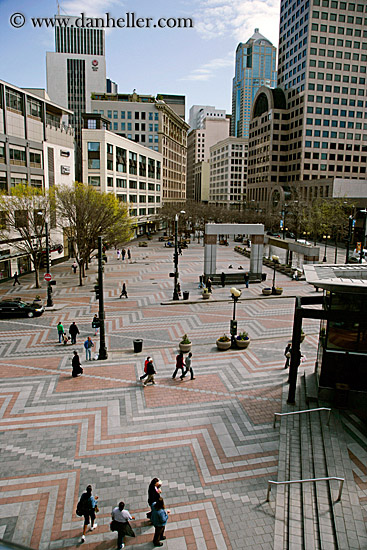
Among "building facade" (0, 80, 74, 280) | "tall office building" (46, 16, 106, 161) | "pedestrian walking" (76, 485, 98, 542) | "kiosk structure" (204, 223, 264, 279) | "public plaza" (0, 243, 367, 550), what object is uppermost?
"tall office building" (46, 16, 106, 161)

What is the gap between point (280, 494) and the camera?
9.50 meters

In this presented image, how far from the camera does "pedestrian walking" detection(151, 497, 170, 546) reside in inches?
317

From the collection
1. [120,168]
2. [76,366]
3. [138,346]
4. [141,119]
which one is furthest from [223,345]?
[141,119]

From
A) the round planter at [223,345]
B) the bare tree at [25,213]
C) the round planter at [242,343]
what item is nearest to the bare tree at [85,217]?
the bare tree at [25,213]

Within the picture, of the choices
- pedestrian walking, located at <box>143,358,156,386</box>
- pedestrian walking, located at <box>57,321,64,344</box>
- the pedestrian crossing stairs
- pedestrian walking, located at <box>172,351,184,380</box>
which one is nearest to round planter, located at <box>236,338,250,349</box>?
pedestrian walking, located at <box>172,351,184,380</box>

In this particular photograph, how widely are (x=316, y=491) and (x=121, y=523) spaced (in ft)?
15.7

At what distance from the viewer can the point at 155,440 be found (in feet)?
38.9

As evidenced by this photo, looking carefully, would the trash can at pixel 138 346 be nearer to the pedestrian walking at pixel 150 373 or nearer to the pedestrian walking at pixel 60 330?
the pedestrian walking at pixel 150 373

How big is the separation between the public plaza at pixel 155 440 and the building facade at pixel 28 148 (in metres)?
18.1

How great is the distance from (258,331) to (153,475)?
1394 centimetres

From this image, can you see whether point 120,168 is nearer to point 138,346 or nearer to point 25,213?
point 25,213

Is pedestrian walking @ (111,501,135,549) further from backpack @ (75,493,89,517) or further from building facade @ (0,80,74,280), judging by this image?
building facade @ (0,80,74,280)

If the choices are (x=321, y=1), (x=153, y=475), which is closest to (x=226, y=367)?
(x=153, y=475)

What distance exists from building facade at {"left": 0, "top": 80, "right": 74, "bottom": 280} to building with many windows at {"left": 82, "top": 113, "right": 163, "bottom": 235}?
727cm
